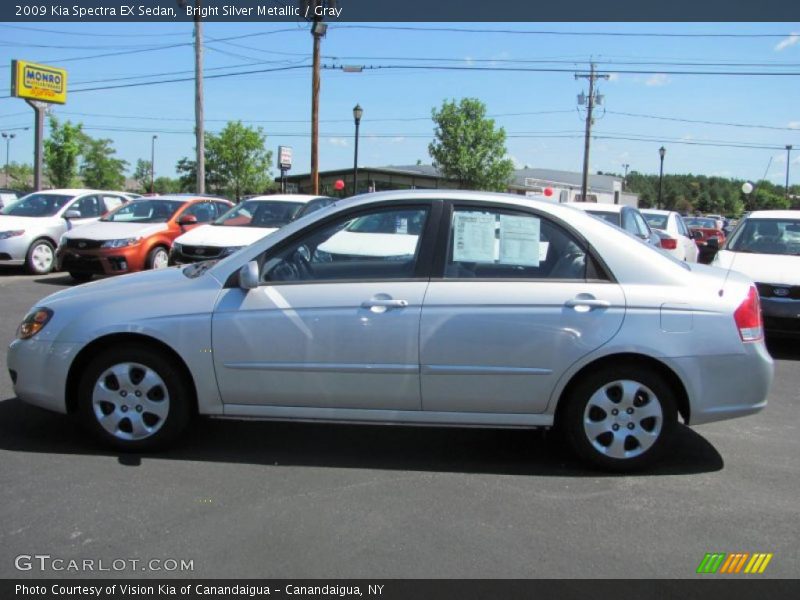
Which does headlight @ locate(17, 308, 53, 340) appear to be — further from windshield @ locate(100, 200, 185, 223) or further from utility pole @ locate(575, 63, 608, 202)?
utility pole @ locate(575, 63, 608, 202)

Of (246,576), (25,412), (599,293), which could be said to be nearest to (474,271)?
(599,293)

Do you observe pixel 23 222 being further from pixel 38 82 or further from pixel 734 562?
pixel 38 82

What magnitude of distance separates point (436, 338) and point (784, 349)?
621 centimetres

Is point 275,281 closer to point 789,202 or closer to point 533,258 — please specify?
point 533,258

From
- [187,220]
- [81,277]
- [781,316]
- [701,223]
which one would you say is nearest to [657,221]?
[781,316]

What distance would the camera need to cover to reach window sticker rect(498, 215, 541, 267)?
13.9 ft

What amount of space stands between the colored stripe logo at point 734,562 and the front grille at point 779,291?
17.1 ft

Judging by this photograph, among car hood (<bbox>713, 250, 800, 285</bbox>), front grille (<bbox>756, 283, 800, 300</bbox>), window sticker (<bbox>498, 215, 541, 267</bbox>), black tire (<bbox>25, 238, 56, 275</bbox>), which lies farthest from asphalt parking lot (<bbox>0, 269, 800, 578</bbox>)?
black tire (<bbox>25, 238, 56, 275</bbox>)

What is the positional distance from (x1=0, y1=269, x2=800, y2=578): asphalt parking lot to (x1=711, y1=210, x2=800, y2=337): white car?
3074mm

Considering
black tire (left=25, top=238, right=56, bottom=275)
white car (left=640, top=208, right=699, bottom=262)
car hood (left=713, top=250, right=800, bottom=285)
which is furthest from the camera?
black tire (left=25, top=238, right=56, bottom=275)

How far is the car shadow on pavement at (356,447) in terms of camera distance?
14.1 feet

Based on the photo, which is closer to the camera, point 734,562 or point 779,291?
point 734,562

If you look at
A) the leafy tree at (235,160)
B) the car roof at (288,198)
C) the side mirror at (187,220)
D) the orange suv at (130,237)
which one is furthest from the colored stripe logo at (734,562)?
the leafy tree at (235,160)

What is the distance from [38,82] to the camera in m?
28.7
